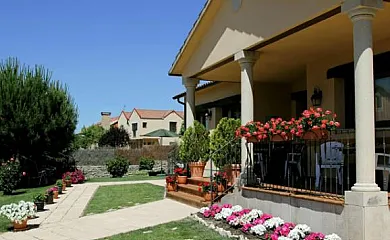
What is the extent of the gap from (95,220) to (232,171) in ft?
10.7

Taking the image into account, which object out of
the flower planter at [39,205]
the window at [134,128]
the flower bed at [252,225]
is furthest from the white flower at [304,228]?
the window at [134,128]

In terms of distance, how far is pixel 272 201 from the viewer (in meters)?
7.57

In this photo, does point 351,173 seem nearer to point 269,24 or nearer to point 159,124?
point 269,24

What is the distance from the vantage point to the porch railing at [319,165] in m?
7.30

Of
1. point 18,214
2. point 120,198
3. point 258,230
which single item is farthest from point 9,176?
point 258,230

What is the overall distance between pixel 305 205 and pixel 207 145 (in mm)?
5471

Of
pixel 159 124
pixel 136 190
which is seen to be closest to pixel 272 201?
pixel 136 190

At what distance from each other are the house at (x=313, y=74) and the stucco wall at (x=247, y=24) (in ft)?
0.07

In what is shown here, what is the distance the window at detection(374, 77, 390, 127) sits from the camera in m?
8.84

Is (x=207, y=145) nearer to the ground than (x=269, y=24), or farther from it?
nearer to the ground

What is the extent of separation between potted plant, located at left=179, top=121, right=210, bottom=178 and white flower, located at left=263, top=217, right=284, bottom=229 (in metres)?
4.77

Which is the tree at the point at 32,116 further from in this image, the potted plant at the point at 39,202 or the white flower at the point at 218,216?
the white flower at the point at 218,216

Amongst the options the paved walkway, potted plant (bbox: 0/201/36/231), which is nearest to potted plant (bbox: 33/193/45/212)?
the paved walkway

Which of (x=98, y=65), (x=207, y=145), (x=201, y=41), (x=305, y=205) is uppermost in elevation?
(x=98, y=65)
